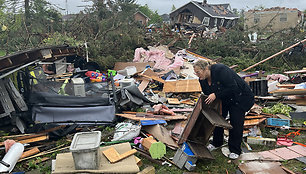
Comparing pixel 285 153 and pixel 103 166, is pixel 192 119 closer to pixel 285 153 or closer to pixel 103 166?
pixel 103 166

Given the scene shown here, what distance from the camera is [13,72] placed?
5.74 metres

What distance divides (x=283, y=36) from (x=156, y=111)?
1135 centimetres

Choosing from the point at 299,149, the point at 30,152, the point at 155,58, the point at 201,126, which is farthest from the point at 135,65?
the point at 299,149

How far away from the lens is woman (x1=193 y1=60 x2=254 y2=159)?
376cm

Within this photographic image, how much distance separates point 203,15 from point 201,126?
1184 inches

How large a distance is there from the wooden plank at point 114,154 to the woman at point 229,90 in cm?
157

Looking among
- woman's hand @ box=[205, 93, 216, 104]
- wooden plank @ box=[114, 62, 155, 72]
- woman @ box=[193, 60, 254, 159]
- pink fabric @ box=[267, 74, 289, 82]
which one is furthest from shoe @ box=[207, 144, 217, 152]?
wooden plank @ box=[114, 62, 155, 72]

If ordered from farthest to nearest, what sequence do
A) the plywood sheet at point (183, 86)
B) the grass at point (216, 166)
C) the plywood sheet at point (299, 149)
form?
the plywood sheet at point (183, 86), the plywood sheet at point (299, 149), the grass at point (216, 166)

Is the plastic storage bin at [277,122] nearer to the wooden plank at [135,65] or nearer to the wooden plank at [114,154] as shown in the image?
the wooden plank at [114,154]

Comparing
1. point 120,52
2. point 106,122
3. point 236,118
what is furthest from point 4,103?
point 120,52

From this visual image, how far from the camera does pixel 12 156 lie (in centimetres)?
438

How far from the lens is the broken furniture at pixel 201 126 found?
12.6 ft

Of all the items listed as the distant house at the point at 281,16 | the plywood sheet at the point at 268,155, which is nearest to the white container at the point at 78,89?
the plywood sheet at the point at 268,155

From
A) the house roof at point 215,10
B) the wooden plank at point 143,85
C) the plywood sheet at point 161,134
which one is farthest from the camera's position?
the house roof at point 215,10
